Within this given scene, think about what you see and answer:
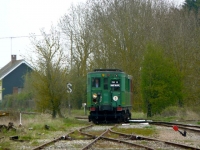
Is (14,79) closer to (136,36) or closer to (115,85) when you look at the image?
(136,36)

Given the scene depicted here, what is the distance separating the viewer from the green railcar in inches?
1003

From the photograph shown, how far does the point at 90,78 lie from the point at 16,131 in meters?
8.51

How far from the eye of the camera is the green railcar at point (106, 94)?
83.6ft

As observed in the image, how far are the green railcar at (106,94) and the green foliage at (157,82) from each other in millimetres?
6670

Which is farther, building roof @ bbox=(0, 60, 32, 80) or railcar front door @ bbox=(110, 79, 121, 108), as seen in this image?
building roof @ bbox=(0, 60, 32, 80)

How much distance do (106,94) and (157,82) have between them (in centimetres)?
746

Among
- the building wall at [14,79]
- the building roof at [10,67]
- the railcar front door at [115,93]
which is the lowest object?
the railcar front door at [115,93]

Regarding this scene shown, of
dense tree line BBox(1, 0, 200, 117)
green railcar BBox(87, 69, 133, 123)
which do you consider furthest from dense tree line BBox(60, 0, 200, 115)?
green railcar BBox(87, 69, 133, 123)

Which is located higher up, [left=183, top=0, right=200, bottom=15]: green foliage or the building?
[left=183, top=0, right=200, bottom=15]: green foliage

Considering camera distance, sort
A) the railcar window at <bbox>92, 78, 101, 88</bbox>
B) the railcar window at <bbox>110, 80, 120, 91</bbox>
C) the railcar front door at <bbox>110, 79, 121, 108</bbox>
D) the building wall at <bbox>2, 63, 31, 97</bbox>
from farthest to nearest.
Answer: the building wall at <bbox>2, 63, 31, 97</bbox>
the railcar window at <bbox>92, 78, 101, 88</bbox>
the railcar window at <bbox>110, 80, 120, 91</bbox>
the railcar front door at <bbox>110, 79, 121, 108</bbox>

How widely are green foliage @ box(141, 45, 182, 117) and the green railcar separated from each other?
667cm

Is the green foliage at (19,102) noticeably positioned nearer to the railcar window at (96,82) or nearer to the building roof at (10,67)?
the building roof at (10,67)

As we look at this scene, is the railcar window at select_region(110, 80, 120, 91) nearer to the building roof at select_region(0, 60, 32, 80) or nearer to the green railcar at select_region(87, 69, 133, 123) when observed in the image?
the green railcar at select_region(87, 69, 133, 123)

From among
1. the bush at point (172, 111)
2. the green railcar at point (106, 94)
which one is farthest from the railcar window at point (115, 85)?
the bush at point (172, 111)
